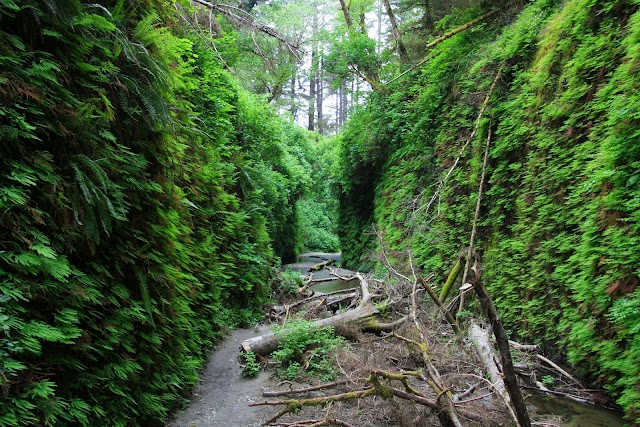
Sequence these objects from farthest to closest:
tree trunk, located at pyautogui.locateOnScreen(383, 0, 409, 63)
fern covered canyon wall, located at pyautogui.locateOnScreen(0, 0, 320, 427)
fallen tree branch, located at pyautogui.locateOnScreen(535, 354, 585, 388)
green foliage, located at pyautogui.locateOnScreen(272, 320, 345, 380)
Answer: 1. tree trunk, located at pyautogui.locateOnScreen(383, 0, 409, 63)
2. green foliage, located at pyautogui.locateOnScreen(272, 320, 345, 380)
3. fallen tree branch, located at pyautogui.locateOnScreen(535, 354, 585, 388)
4. fern covered canyon wall, located at pyautogui.locateOnScreen(0, 0, 320, 427)

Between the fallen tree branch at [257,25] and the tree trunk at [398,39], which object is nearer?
the fallen tree branch at [257,25]

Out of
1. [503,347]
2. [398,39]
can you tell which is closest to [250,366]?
[503,347]

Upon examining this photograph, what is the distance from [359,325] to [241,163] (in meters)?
4.90

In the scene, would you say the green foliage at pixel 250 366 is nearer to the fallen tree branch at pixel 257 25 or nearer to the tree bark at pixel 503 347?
the tree bark at pixel 503 347

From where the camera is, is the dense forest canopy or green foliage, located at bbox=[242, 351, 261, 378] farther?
green foliage, located at bbox=[242, 351, 261, 378]

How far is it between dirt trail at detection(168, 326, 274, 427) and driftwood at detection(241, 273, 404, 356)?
0.39m

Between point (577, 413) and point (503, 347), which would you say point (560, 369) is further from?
point (503, 347)

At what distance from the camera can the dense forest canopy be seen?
2748 mm

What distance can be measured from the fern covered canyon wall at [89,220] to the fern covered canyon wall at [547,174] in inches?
127

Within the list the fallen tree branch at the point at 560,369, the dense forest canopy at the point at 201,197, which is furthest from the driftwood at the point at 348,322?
the fallen tree branch at the point at 560,369

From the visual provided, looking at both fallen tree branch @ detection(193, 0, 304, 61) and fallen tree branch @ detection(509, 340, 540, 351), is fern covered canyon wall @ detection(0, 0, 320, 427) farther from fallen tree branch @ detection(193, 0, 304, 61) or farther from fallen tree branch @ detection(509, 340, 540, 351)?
fallen tree branch @ detection(509, 340, 540, 351)

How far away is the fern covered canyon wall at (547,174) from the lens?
4000mm

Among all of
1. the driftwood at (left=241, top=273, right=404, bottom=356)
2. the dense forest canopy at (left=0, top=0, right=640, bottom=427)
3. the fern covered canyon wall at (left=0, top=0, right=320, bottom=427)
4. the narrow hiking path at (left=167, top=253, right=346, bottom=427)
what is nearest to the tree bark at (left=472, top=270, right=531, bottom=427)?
the dense forest canopy at (left=0, top=0, right=640, bottom=427)

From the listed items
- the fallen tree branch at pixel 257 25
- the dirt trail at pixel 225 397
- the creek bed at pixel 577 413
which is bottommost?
the dirt trail at pixel 225 397
